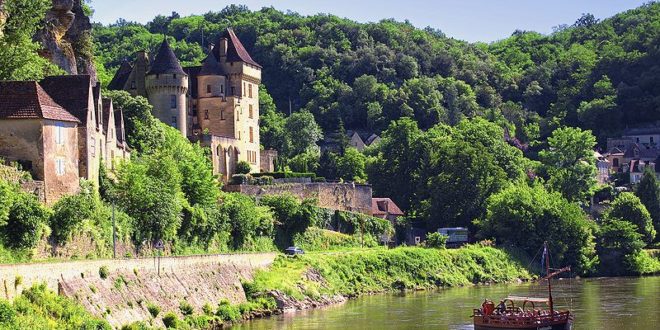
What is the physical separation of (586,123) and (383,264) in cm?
10288

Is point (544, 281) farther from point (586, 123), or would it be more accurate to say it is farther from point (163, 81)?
point (586, 123)

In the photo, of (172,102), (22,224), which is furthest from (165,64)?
(22,224)

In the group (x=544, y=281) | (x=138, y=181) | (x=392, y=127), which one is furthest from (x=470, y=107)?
(x=138, y=181)

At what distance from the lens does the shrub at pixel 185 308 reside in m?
62.6

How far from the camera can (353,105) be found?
193m

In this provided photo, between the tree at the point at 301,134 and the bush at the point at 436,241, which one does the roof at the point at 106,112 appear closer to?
the bush at the point at 436,241

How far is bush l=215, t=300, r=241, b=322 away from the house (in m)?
10.7

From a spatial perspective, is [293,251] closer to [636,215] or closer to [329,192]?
[329,192]

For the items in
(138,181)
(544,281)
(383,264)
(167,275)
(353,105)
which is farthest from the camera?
(353,105)

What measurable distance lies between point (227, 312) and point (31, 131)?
14.3m

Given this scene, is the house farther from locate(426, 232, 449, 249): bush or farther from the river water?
locate(426, 232, 449, 249): bush

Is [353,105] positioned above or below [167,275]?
above

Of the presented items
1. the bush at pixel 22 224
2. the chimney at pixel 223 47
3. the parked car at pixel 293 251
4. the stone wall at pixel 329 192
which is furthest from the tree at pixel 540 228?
the bush at pixel 22 224

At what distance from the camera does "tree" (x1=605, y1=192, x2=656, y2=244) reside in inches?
4867
